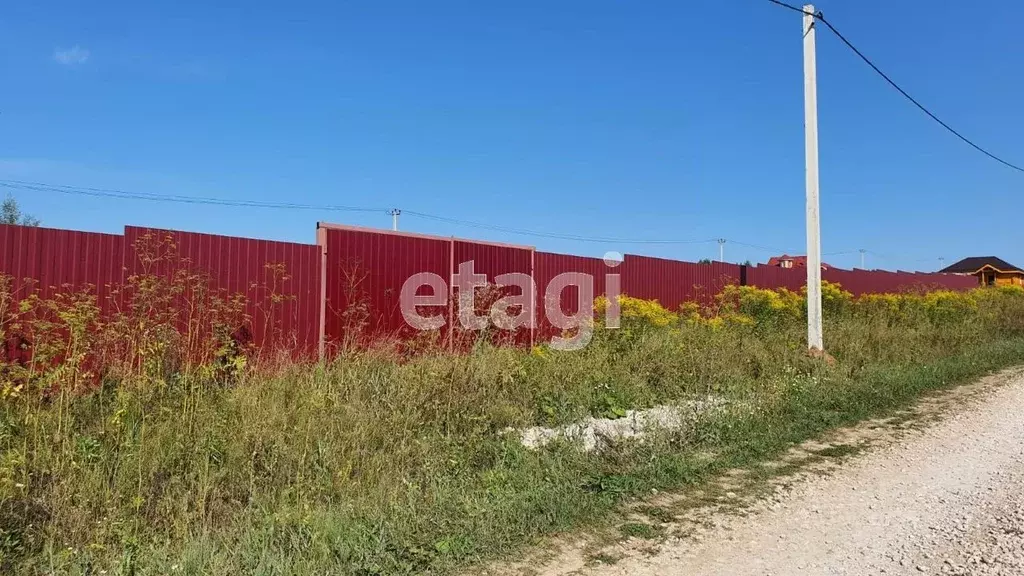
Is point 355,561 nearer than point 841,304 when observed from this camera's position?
Yes

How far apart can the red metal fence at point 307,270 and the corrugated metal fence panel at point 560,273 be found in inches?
0.8

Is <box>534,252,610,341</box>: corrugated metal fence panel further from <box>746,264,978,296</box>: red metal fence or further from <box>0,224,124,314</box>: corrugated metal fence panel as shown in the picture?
<box>0,224,124,314</box>: corrugated metal fence panel

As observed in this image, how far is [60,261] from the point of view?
18.3 feet

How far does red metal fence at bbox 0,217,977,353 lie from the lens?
5570 millimetres

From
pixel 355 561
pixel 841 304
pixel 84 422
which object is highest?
pixel 841 304

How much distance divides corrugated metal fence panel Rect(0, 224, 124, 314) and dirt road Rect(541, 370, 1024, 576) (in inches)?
209

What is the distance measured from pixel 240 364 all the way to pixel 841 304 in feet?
45.2

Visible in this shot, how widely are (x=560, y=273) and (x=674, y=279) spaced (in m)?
3.74

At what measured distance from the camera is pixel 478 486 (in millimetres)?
3996

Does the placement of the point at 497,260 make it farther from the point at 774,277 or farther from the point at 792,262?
the point at 792,262

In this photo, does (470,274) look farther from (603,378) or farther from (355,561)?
(355,561)

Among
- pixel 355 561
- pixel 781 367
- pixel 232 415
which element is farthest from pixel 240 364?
pixel 781 367

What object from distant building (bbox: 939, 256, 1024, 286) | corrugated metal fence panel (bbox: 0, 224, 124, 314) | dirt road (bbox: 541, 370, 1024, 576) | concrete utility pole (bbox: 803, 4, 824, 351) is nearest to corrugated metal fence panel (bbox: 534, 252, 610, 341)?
concrete utility pole (bbox: 803, 4, 824, 351)

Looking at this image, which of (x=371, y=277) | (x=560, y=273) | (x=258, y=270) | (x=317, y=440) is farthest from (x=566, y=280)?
(x=317, y=440)
